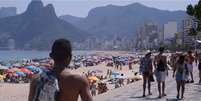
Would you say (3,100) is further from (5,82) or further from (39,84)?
(39,84)

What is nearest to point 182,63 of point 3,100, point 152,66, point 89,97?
point 152,66

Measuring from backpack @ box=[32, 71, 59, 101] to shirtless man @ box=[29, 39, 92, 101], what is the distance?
1.2 inches

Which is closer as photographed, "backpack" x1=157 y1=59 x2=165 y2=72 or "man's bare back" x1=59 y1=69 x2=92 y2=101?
"man's bare back" x1=59 y1=69 x2=92 y2=101

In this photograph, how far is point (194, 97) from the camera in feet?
43.4

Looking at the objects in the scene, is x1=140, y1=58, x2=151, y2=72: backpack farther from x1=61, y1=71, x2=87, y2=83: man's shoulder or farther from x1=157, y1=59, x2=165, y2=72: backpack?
x1=61, y1=71, x2=87, y2=83: man's shoulder

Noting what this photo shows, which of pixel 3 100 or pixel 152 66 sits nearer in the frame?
pixel 152 66

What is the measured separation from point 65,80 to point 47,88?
12cm

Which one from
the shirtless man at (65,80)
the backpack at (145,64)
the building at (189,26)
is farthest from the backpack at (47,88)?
the building at (189,26)

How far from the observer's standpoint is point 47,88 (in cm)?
319

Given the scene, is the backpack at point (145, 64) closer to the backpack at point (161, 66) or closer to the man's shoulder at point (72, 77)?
the backpack at point (161, 66)

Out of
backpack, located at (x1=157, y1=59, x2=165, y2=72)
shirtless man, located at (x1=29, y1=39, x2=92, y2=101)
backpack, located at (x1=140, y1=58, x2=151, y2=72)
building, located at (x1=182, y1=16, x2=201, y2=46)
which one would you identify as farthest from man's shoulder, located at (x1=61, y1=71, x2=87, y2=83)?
building, located at (x1=182, y1=16, x2=201, y2=46)

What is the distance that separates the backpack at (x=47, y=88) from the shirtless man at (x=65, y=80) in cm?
3

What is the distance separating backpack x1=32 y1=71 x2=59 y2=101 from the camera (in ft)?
10.5

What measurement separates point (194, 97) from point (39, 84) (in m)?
10.4
